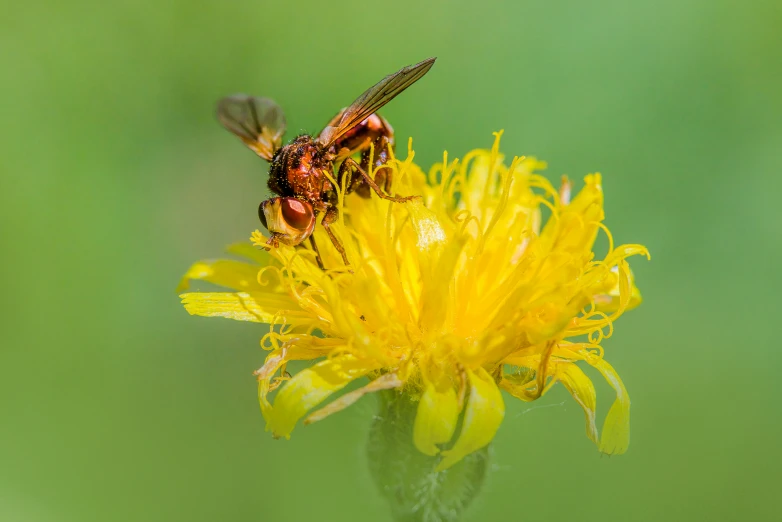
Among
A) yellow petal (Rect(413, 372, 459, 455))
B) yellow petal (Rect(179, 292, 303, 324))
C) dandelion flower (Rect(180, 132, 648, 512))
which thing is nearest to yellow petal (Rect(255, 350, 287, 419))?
dandelion flower (Rect(180, 132, 648, 512))

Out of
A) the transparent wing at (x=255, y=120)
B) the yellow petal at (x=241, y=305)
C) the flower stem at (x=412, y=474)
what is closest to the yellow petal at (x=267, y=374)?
the yellow petal at (x=241, y=305)

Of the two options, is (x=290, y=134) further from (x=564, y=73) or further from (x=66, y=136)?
(x=564, y=73)

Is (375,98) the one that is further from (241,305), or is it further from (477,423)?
(477,423)

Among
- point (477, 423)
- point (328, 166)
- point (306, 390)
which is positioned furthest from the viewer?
point (328, 166)

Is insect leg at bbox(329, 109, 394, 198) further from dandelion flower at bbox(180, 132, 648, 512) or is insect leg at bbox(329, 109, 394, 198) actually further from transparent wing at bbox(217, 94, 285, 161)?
transparent wing at bbox(217, 94, 285, 161)

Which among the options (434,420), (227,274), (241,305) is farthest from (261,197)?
(434,420)
